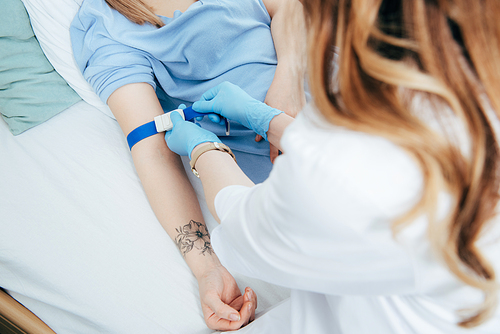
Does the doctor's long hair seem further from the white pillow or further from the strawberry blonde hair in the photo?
the white pillow

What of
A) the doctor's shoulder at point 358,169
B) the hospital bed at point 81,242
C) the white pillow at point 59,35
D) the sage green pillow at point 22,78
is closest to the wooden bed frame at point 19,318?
the hospital bed at point 81,242

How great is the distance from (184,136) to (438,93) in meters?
0.68

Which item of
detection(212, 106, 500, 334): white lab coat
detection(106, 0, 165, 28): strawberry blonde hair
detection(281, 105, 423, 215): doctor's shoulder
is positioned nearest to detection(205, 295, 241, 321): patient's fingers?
detection(212, 106, 500, 334): white lab coat

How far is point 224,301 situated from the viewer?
0.75 metres

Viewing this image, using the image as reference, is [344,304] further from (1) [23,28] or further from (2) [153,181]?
(1) [23,28]

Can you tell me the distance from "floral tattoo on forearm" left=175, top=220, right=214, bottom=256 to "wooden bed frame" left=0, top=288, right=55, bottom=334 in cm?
44

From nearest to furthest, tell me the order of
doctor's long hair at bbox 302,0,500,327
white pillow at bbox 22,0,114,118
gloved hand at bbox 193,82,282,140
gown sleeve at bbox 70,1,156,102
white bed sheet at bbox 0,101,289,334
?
doctor's long hair at bbox 302,0,500,327 < white bed sheet at bbox 0,101,289,334 < gloved hand at bbox 193,82,282,140 < gown sleeve at bbox 70,1,156,102 < white pillow at bbox 22,0,114,118

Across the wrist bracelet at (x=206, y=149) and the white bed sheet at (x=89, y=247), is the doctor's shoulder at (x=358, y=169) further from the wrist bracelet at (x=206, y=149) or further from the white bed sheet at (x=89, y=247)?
the white bed sheet at (x=89, y=247)

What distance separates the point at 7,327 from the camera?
3.15ft

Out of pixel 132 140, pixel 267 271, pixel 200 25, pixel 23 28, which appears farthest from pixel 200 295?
pixel 23 28

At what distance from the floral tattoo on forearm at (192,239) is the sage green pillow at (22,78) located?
74 centimetres

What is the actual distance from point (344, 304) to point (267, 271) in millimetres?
138

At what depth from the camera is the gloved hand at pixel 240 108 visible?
91 centimetres

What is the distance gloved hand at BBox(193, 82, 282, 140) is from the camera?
2.99 ft
